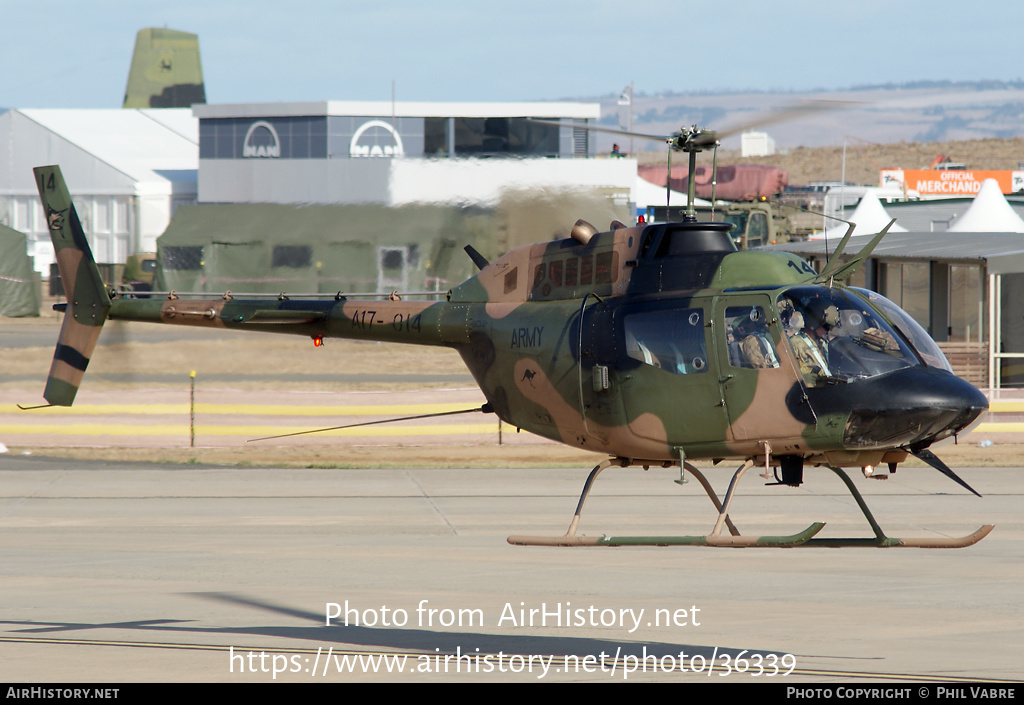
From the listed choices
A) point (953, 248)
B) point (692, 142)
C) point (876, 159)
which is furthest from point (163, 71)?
point (876, 159)

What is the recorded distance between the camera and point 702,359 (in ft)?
Answer: 32.3

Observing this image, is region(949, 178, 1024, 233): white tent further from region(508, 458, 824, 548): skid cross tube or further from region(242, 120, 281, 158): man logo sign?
region(508, 458, 824, 548): skid cross tube

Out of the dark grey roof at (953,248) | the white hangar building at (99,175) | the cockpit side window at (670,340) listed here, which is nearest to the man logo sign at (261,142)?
the white hangar building at (99,175)

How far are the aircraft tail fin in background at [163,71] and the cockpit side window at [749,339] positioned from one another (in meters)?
82.7

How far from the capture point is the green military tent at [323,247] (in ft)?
96.5

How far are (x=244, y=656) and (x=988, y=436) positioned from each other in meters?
18.4

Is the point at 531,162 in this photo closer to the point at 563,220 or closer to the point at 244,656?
the point at 563,220

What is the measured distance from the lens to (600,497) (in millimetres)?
20297

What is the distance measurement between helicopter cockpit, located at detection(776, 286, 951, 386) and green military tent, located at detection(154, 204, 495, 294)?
1884cm

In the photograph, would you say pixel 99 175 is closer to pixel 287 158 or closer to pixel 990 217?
pixel 287 158

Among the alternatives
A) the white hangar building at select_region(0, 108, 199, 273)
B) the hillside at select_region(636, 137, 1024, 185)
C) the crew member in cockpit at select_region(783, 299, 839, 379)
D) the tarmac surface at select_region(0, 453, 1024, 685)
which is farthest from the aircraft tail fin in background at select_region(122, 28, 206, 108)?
the crew member in cockpit at select_region(783, 299, 839, 379)

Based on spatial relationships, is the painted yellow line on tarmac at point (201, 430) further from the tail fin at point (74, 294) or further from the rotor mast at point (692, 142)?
the rotor mast at point (692, 142)

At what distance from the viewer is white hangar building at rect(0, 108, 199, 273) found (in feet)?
167
